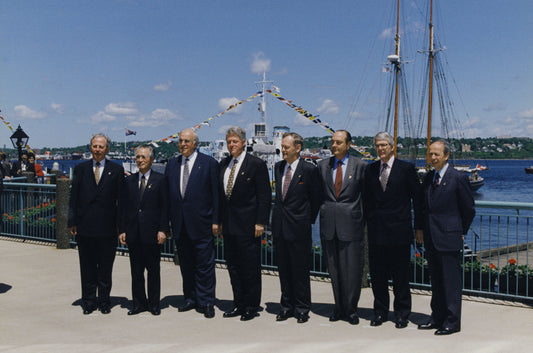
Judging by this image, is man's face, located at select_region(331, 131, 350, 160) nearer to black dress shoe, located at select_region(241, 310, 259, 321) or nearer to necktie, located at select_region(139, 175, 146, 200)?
black dress shoe, located at select_region(241, 310, 259, 321)

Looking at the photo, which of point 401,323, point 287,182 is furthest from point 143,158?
point 401,323

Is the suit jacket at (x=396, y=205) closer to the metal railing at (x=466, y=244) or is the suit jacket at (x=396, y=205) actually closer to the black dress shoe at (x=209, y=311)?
the metal railing at (x=466, y=244)

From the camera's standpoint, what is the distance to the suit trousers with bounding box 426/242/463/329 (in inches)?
196

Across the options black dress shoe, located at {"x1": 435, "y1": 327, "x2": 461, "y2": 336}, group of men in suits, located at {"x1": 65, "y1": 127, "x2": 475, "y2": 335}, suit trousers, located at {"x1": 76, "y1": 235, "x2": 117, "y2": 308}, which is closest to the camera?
black dress shoe, located at {"x1": 435, "y1": 327, "x2": 461, "y2": 336}

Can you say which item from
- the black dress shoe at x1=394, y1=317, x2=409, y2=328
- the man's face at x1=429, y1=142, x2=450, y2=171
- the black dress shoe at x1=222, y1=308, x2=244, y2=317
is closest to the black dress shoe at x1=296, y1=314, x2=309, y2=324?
the black dress shoe at x1=222, y1=308, x2=244, y2=317

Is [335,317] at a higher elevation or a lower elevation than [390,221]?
lower

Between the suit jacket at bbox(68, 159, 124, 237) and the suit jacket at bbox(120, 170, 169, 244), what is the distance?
6.9 inches

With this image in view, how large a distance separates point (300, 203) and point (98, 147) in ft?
7.44

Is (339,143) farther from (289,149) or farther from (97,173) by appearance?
(97,173)

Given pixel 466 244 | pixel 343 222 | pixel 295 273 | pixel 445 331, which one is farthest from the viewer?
pixel 466 244

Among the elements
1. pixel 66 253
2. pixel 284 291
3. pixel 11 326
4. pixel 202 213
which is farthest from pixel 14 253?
pixel 284 291

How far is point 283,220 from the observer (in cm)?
545

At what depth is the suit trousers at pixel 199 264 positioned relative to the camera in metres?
5.66

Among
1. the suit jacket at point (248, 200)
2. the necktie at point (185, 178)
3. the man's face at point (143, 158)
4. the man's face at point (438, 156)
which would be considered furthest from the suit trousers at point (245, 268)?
the man's face at point (438, 156)
